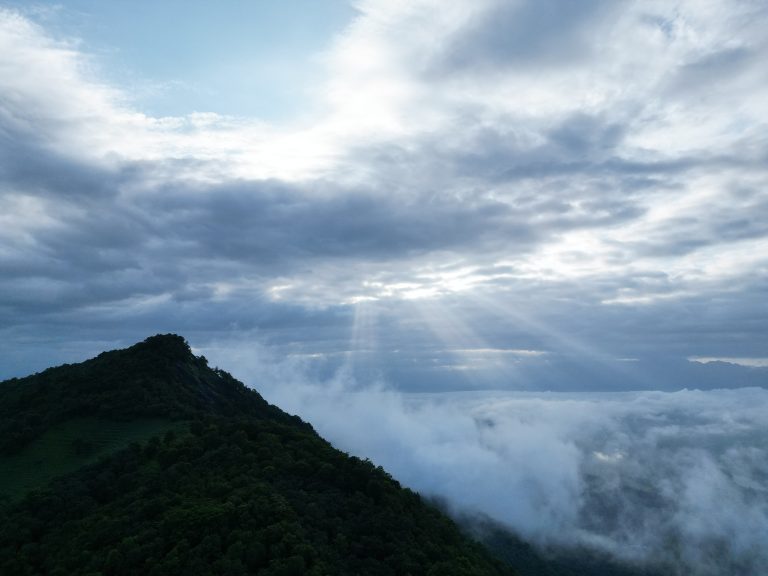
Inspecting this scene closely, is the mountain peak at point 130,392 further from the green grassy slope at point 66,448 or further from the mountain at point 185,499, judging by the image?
the green grassy slope at point 66,448

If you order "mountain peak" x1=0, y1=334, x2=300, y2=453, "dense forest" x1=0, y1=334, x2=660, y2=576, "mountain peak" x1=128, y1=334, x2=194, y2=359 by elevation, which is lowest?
"dense forest" x1=0, y1=334, x2=660, y2=576

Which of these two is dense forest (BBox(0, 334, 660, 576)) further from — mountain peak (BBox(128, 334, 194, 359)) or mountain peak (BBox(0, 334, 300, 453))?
mountain peak (BBox(128, 334, 194, 359))

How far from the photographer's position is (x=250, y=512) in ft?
170

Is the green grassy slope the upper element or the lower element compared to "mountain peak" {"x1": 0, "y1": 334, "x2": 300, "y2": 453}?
lower

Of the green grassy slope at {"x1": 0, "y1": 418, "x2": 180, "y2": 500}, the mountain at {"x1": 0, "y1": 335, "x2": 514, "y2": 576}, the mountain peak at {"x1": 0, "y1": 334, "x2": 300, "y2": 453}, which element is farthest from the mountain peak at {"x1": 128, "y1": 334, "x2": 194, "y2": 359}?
the green grassy slope at {"x1": 0, "y1": 418, "x2": 180, "y2": 500}

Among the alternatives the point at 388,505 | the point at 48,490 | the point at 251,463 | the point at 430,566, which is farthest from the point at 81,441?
the point at 430,566

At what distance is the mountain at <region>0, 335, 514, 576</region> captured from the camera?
48312 mm

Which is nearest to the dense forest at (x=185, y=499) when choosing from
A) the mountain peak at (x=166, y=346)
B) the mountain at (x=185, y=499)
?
the mountain at (x=185, y=499)

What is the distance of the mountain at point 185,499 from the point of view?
48312mm

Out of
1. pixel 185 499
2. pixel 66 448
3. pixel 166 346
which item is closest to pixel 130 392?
pixel 66 448

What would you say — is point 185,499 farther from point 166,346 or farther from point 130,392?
point 166,346

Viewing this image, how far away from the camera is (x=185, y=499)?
191 ft

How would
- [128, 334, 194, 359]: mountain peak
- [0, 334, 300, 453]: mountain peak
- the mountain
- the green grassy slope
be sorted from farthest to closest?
[128, 334, 194, 359]: mountain peak
[0, 334, 300, 453]: mountain peak
the green grassy slope
the mountain

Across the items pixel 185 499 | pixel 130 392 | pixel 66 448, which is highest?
pixel 130 392
